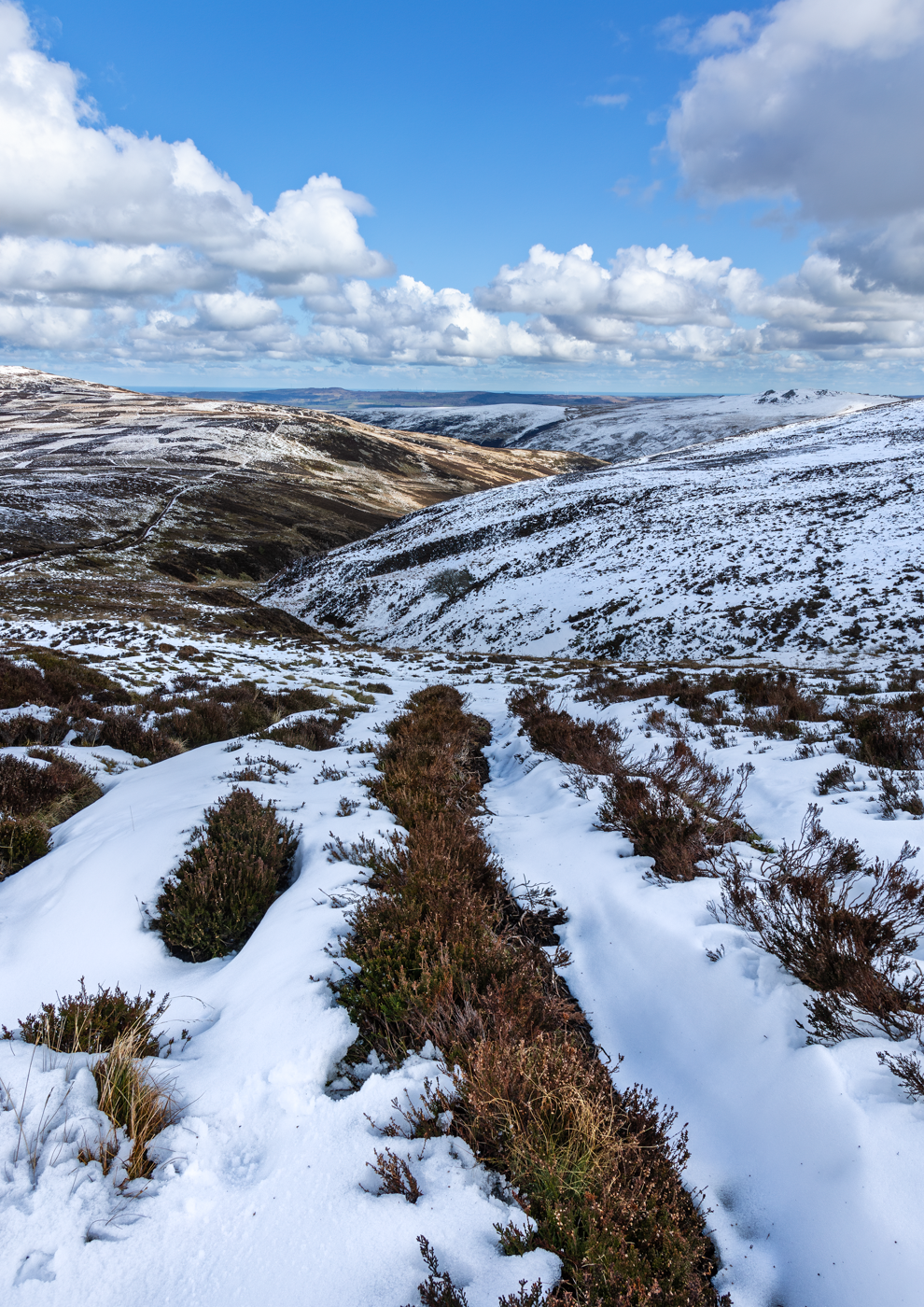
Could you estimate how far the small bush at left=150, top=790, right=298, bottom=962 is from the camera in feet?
14.1

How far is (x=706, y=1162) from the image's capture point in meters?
2.73

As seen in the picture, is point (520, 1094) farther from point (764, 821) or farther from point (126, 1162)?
point (764, 821)

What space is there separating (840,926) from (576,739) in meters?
5.22

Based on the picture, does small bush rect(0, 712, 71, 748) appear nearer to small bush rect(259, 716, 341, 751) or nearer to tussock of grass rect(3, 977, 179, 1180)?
small bush rect(259, 716, 341, 751)

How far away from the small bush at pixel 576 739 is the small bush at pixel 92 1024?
17.8 ft

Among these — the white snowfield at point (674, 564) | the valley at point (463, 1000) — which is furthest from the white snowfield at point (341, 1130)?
the white snowfield at point (674, 564)

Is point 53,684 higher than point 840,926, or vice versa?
point 840,926

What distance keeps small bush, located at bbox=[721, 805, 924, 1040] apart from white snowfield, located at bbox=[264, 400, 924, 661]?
56.0ft

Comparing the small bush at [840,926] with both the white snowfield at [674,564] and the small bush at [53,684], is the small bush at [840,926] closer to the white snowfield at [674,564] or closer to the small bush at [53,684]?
the small bush at [53,684]

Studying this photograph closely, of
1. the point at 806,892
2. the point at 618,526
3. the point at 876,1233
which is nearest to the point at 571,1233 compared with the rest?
the point at 876,1233

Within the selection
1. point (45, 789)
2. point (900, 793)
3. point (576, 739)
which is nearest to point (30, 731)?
point (45, 789)

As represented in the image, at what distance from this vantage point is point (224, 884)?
4.53 meters

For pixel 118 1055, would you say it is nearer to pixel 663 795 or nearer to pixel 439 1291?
pixel 439 1291

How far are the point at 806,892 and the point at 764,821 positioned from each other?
2026 millimetres
